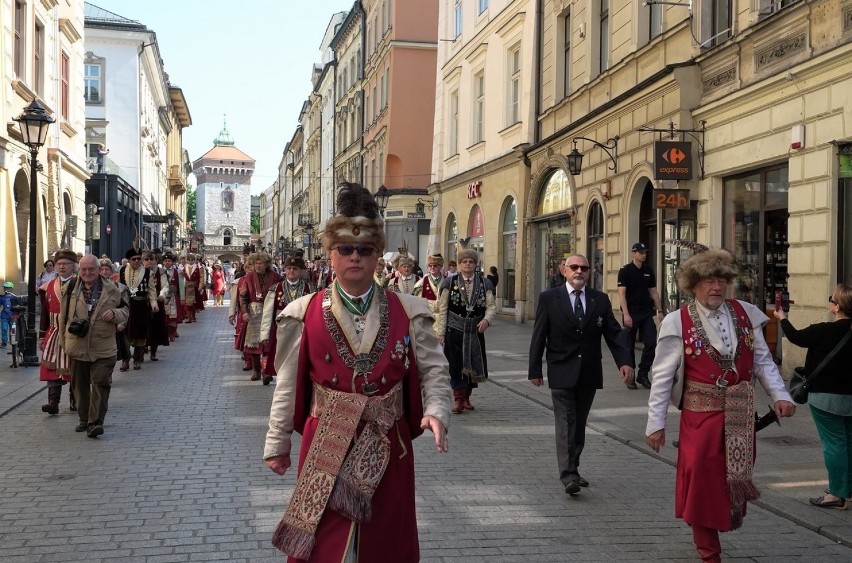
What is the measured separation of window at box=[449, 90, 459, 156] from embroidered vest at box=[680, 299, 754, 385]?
27024 mm

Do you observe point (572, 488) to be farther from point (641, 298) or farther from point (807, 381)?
point (641, 298)

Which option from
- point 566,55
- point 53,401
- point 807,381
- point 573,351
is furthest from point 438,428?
point 566,55

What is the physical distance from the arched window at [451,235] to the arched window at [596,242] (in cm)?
1237

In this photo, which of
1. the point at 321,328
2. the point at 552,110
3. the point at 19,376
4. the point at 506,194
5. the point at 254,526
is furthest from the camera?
the point at 506,194

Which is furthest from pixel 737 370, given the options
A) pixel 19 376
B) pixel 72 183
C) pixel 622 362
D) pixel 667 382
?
pixel 72 183

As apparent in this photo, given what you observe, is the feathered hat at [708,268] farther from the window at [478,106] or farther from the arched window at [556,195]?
the window at [478,106]

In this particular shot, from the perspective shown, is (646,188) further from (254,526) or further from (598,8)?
(254,526)

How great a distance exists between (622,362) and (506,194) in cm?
1937

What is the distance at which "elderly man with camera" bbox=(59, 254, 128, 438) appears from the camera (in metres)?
8.49

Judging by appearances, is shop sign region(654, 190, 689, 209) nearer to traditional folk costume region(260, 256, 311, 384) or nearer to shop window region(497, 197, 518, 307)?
traditional folk costume region(260, 256, 311, 384)

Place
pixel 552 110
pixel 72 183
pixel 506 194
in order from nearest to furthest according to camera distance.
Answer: pixel 552 110 → pixel 506 194 → pixel 72 183

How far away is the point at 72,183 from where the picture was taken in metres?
28.8

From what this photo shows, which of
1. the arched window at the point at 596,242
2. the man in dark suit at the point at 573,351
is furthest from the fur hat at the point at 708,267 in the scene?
the arched window at the point at 596,242

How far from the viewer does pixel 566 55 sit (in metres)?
21.6
